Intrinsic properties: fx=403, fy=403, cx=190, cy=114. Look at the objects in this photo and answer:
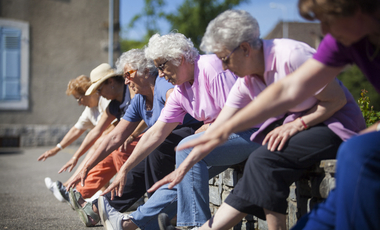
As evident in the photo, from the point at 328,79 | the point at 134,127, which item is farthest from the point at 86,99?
the point at 328,79

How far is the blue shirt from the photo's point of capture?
3486 millimetres

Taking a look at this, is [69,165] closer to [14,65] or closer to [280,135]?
[280,135]

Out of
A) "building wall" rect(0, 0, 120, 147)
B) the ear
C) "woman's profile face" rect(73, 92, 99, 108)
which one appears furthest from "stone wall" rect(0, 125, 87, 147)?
the ear

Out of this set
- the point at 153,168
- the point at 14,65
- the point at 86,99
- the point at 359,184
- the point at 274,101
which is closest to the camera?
the point at 359,184

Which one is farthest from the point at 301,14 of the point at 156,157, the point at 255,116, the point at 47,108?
the point at 47,108

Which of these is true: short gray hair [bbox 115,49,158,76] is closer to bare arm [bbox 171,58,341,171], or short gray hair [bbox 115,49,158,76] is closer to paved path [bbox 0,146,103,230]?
paved path [bbox 0,146,103,230]

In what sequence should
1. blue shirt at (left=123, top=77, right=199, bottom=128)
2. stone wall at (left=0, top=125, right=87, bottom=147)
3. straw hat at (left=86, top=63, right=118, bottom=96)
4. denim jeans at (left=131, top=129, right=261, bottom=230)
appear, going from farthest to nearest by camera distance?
stone wall at (left=0, top=125, right=87, bottom=147) → straw hat at (left=86, top=63, right=118, bottom=96) → blue shirt at (left=123, top=77, right=199, bottom=128) → denim jeans at (left=131, top=129, right=261, bottom=230)

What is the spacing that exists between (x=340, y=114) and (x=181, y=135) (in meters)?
1.57

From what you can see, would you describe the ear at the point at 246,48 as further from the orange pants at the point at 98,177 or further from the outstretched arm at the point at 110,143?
the orange pants at the point at 98,177

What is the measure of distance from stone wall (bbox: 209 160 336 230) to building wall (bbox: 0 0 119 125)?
11917mm

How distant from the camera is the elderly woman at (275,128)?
2117 millimetres

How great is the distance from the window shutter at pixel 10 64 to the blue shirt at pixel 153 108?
11.2 meters

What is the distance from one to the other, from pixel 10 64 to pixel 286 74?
1336 centimetres

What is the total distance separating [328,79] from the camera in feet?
5.84
